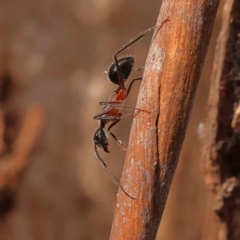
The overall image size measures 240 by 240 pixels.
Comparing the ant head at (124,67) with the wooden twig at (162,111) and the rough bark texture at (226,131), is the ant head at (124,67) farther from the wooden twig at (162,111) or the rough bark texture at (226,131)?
the wooden twig at (162,111)

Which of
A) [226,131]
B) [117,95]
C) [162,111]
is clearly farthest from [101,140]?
[162,111]

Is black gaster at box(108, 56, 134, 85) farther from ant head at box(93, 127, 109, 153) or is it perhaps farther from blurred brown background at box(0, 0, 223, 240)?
blurred brown background at box(0, 0, 223, 240)

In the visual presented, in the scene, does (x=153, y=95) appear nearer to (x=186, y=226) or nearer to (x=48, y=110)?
(x=186, y=226)

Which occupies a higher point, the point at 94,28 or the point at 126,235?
the point at 94,28

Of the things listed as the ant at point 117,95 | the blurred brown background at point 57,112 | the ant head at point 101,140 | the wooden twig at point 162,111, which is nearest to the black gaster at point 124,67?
the ant at point 117,95

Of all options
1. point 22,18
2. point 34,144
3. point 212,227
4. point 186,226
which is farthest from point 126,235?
point 22,18
